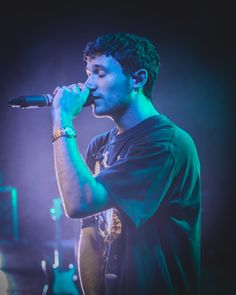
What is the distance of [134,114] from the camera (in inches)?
57.7

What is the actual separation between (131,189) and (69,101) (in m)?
0.42

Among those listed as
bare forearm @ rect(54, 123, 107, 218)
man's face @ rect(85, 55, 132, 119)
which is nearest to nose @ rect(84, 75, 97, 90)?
man's face @ rect(85, 55, 132, 119)

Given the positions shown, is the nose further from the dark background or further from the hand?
the dark background

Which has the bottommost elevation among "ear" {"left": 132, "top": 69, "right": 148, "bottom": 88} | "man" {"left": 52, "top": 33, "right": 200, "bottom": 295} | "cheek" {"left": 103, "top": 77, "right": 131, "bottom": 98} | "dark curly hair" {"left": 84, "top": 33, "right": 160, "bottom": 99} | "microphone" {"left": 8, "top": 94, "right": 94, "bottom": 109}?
"man" {"left": 52, "top": 33, "right": 200, "bottom": 295}

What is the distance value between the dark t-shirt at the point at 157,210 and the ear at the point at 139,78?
22 cm

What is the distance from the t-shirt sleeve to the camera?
1.23 meters

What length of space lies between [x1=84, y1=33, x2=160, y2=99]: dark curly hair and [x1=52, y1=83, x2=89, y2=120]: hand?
0.18 m

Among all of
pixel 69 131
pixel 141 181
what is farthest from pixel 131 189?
pixel 69 131

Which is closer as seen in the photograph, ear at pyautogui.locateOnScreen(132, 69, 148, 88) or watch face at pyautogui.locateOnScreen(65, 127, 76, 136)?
watch face at pyautogui.locateOnScreen(65, 127, 76, 136)

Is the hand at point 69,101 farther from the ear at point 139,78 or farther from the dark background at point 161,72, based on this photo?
the dark background at point 161,72

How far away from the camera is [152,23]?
3.09 m

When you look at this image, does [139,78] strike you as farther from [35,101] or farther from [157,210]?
[157,210]

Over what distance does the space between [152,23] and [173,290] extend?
93.0 inches

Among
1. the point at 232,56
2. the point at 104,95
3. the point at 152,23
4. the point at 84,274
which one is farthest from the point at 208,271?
the point at 104,95
